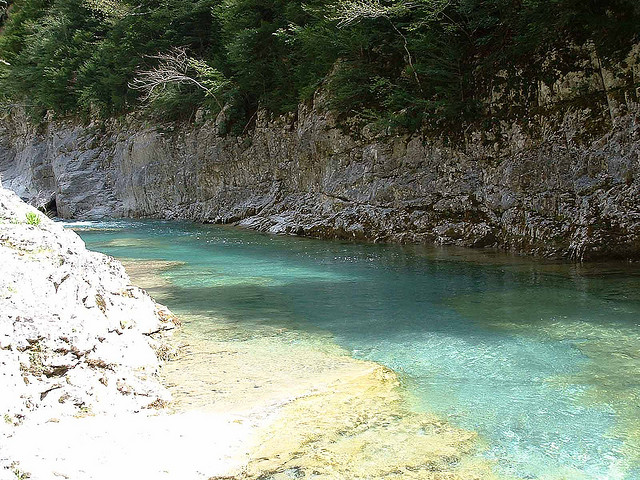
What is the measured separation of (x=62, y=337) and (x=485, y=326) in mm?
4353

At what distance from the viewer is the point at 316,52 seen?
17938 millimetres

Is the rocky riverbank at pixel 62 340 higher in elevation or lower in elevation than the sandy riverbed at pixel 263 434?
higher

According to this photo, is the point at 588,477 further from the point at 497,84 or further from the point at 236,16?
the point at 236,16

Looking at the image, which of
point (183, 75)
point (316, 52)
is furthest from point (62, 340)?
point (183, 75)

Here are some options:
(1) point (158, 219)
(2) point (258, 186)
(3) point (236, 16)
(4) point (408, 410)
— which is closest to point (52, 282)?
(4) point (408, 410)

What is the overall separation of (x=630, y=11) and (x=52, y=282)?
1103 centimetres

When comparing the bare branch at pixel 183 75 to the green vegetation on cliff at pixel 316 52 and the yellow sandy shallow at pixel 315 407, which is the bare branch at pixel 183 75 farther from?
the yellow sandy shallow at pixel 315 407

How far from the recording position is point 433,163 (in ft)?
49.0

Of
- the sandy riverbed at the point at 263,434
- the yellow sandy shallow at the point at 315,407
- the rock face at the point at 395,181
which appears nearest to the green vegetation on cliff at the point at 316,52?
the rock face at the point at 395,181

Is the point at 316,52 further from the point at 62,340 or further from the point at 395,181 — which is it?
the point at 62,340

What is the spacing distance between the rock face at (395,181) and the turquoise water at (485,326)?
3.74 feet

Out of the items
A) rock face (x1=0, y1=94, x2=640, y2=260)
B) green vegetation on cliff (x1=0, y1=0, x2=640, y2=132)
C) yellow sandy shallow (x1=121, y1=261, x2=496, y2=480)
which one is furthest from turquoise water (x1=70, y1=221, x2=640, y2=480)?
green vegetation on cliff (x1=0, y1=0, x2=640, y2=132)

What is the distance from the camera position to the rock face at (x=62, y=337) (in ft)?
13.3

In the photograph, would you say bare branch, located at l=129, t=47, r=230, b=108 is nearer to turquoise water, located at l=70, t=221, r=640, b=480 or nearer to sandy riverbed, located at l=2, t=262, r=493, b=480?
turquoise water, located at l=70, t=221, r=640, b=480
